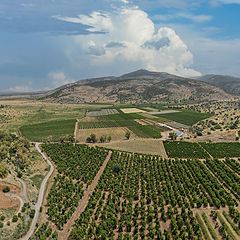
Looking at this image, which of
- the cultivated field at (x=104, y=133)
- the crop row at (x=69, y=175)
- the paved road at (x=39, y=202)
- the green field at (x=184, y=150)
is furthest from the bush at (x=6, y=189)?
the cultivated field at (x=104, y=133)

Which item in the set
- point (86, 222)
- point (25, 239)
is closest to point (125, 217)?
point (86, 222)

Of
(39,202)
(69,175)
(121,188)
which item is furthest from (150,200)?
(69,175)

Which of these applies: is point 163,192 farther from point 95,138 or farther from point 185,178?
point 95,138

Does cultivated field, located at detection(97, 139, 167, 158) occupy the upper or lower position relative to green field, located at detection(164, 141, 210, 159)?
lower

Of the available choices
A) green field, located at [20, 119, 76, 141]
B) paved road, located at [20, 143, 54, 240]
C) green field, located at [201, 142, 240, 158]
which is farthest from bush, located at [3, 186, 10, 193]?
green field, located at [20, 119, 76, 141]

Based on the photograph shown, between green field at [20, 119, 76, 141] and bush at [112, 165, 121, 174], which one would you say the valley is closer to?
bush at [112, 165, 121, 174]

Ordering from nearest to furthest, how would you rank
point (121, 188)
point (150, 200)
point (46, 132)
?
point (150, 200)
point (121, 188)
point (46, 132)

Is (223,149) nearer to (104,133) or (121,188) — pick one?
(121,188)
